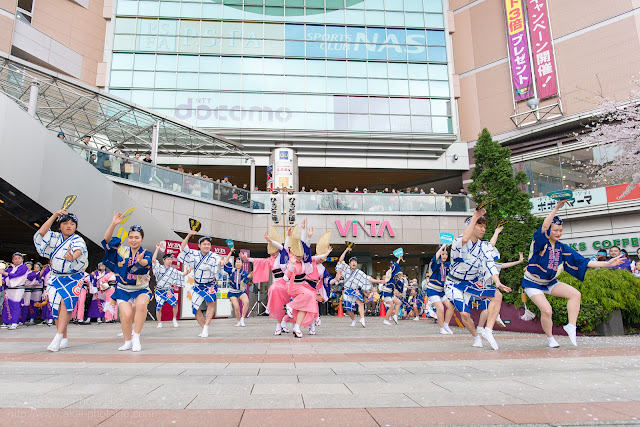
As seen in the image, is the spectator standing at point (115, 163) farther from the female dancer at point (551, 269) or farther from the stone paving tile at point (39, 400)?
the female dancer at point (551, 269)

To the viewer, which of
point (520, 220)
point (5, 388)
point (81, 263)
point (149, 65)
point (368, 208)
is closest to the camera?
point (5, 388)

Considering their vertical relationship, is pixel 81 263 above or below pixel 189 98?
below

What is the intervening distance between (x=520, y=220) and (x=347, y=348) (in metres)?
7.28

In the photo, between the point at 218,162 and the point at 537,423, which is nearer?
the point at 537,423

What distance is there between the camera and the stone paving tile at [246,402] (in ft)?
9.62

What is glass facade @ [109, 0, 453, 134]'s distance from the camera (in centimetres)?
2811

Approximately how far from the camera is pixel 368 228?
80.6 ft

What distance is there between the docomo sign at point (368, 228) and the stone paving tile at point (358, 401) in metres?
20.9

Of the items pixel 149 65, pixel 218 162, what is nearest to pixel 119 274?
pixel 218 162

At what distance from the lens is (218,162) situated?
2692 cm

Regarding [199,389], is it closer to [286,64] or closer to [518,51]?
[286,64]

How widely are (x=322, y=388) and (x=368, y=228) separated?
69.6ft

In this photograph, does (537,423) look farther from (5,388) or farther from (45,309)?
(45,309)

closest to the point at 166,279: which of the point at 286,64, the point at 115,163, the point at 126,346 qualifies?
the point at 126,346
